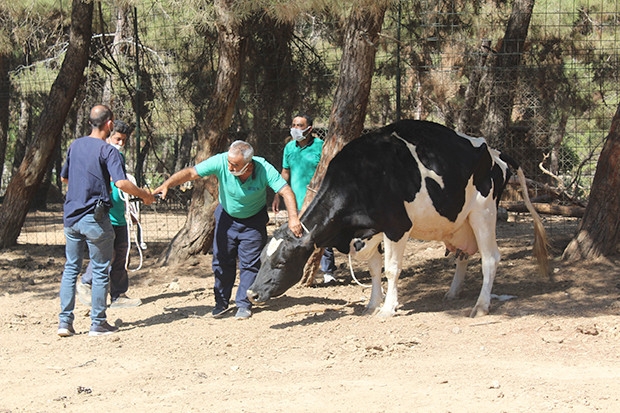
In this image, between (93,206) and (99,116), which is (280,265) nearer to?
(93,206)

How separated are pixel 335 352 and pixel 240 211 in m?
1.83

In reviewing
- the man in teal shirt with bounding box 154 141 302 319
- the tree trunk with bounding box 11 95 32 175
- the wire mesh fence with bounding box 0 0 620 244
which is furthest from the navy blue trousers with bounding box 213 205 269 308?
the tree trunk with bounding box 11 95 32 175

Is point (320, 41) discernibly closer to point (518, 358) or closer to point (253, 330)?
point (253, 330)

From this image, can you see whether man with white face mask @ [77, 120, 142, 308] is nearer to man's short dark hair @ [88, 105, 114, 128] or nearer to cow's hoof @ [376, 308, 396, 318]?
man's short dark hair @ [88, 105, 114, 128]

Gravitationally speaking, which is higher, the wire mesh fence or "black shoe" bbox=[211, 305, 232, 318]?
the wire mesh fence

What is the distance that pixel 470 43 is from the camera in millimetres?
14164

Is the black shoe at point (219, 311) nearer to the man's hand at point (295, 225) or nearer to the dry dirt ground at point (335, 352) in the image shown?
the dry dirt ground at point (335, 352)

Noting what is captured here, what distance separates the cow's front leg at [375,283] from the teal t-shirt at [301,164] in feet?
5.55

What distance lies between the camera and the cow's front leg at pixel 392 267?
712cm

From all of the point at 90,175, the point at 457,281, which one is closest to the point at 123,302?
the point at 90,175

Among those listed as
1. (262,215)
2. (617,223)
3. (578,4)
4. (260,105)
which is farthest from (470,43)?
(262,215)

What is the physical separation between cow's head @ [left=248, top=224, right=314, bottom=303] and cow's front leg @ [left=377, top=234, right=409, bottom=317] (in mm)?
719

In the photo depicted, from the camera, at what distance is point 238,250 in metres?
7.54

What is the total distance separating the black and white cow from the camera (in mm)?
7016
